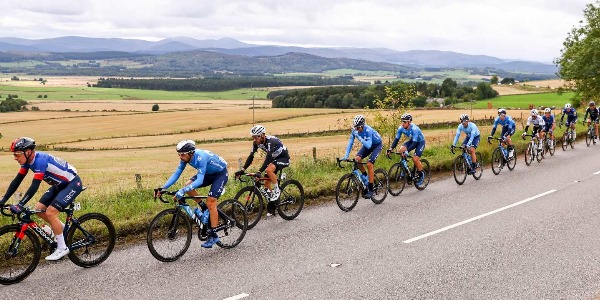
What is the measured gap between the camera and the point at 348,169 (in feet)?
53.7

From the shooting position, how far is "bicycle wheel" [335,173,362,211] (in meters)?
12.4

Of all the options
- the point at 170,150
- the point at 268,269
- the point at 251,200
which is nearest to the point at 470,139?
the point at 251,200

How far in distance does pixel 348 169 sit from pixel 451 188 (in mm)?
3215

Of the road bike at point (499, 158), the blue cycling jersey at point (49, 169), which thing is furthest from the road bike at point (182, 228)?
the road bike at point (499, 158)

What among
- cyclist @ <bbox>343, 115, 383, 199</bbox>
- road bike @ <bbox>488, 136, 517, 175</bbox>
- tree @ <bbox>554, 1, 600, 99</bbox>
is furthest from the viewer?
tree @ <bbox>554, 1, 600, 99</bbox>

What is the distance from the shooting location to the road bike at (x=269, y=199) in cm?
1091

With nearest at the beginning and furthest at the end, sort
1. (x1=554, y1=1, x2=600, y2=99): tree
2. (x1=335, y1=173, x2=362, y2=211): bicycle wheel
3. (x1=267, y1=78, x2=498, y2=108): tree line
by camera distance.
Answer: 1. (x1=335, y1=173, x2=362, y2=211): bicycle wheel
2. (x1=554, y1=1, x2=600, y2=99): tree
3. (x1=267, y1=78, x2=498, y2=108): tree line

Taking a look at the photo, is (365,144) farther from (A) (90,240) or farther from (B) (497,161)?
(B) (497,161)

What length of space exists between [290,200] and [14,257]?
5663 millimetres

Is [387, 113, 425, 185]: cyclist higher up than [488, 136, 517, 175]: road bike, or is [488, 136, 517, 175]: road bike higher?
[387, 113, 425, 185]: cyclist

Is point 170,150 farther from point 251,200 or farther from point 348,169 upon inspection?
point 251,200

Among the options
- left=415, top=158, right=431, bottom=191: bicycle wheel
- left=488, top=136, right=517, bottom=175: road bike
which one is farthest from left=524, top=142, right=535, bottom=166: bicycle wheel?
left=415, top=158, right=431, bottom=191: bicycle wheel

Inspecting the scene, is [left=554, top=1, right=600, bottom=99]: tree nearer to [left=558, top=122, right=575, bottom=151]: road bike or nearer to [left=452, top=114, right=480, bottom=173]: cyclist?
[left=558, top=122, right=575, bottom=151]: road bike

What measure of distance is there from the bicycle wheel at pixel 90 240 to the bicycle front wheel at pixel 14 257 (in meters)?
0.56
